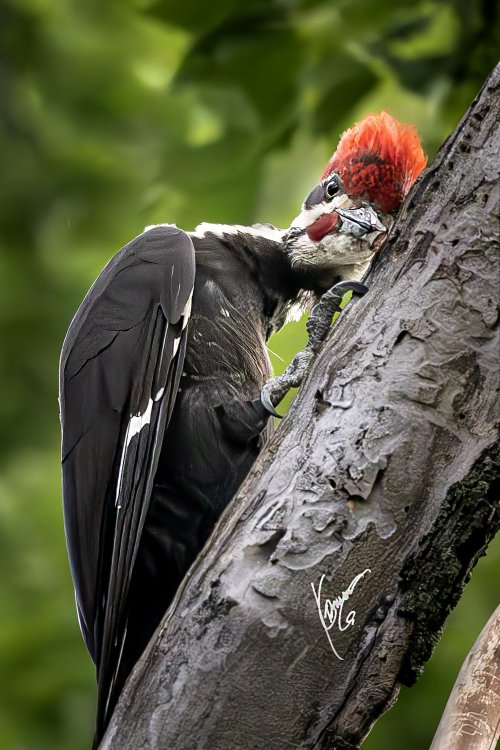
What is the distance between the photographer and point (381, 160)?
230 centimetres

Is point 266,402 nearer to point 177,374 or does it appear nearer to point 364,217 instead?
point 177,374

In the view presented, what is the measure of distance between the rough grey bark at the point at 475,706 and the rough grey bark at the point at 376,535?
0.11 metres

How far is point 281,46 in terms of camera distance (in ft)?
7.20

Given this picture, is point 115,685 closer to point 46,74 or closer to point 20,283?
point 20,283

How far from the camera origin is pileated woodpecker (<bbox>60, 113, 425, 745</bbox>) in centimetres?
197

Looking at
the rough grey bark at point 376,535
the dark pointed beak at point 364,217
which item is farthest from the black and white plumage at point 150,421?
the rough grey bark at point 376,535

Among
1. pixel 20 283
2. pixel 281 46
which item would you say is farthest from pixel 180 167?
pixel 20 283

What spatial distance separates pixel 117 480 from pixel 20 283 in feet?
4.25

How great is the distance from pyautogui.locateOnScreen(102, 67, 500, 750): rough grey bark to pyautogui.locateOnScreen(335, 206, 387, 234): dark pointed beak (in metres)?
0.85

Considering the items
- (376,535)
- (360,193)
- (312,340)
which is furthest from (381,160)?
(376,535)

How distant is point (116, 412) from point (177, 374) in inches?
6.2
